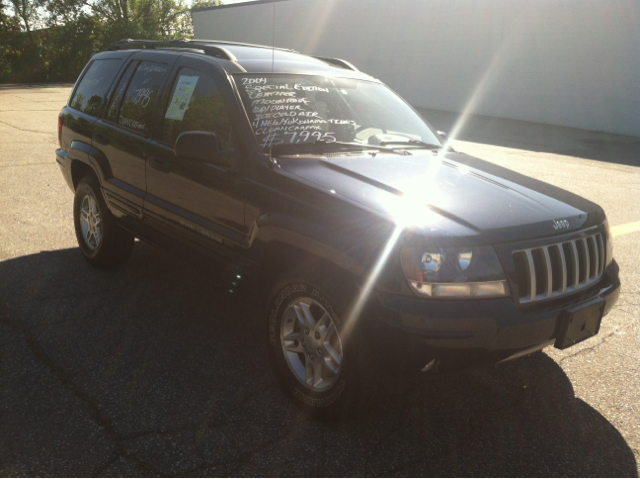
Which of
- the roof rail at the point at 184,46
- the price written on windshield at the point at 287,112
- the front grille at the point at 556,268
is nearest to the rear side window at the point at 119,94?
the roof rail at the point at 184,46

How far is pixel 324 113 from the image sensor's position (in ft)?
13.3

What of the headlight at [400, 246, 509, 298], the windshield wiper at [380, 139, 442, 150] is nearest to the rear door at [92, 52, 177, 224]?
the windshield wiper at [380, 139, 442, 150]

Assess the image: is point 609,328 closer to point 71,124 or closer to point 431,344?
point 431,344

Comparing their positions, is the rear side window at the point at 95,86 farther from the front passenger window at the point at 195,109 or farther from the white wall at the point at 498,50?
the white wall at the point at 498,50

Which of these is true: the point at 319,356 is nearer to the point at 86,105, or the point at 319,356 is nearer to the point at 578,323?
the point at 578,323

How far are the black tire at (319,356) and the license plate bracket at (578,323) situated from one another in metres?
0.96

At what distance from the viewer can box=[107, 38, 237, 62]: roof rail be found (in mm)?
4238

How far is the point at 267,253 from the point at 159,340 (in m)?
1.15

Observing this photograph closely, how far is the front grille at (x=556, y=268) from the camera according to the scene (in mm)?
2957

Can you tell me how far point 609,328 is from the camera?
14.7ft

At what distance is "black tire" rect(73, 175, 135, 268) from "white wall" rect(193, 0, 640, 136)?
709 inches

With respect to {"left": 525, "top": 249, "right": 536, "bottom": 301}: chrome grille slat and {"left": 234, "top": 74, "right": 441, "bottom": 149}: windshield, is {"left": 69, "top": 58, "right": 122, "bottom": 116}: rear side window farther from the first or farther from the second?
{"left": 525, "top": 249, "right": 536, "bottom": 301}: chrome grille slat

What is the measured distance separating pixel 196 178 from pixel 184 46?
4.59 feet

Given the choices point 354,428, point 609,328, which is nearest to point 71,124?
point 354,428
